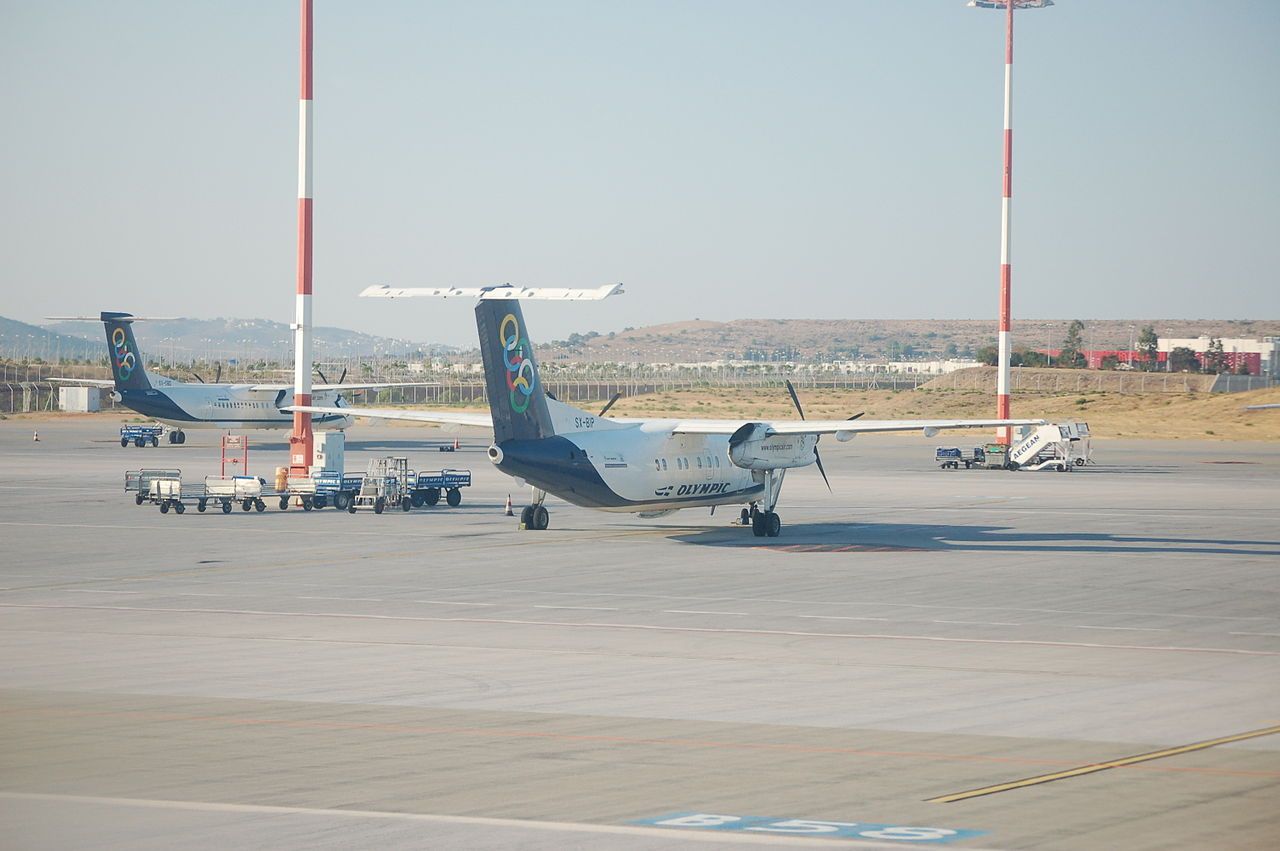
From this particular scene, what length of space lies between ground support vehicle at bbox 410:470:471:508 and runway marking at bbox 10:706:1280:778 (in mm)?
35130

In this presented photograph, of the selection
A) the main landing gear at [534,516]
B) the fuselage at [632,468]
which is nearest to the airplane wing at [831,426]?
the fuselage at [632,468]

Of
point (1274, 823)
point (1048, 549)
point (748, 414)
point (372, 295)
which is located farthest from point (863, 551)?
point (748, 414)

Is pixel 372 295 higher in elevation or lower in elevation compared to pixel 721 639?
higher

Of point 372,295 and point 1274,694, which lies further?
point 372,295

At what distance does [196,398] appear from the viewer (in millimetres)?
93875

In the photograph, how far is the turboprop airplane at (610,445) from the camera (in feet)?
128

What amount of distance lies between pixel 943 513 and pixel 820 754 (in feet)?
120

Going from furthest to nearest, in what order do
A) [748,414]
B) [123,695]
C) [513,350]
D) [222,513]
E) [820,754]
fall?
[748,414] < [222,513] < [513,350] < [123,695] < [820,754]

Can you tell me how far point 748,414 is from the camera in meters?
133

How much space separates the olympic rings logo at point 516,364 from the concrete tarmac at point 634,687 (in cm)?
404

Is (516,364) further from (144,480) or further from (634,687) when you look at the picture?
(144,480)

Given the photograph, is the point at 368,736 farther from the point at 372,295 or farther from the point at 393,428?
the point at 393,428

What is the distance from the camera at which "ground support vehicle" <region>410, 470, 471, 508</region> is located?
53.5 m

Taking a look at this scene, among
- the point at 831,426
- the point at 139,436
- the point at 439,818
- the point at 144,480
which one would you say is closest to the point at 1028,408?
the point at 139,436
